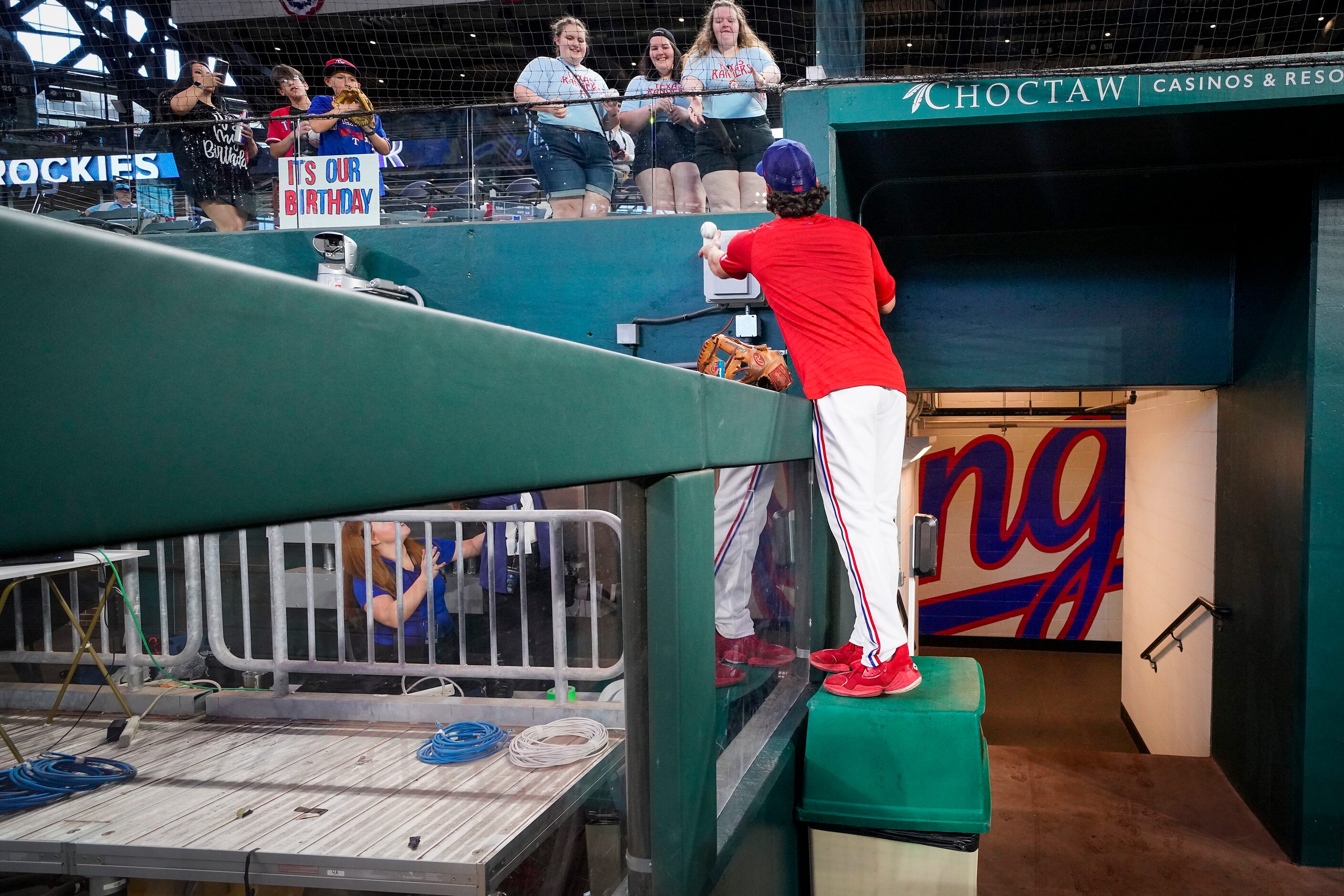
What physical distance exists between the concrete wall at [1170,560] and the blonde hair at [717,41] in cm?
341

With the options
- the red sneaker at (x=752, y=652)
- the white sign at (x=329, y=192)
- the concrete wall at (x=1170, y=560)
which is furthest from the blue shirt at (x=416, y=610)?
the concrete wall at (x=1170, y=560)

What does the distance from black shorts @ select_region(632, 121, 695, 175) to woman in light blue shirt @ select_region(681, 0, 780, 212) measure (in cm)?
5

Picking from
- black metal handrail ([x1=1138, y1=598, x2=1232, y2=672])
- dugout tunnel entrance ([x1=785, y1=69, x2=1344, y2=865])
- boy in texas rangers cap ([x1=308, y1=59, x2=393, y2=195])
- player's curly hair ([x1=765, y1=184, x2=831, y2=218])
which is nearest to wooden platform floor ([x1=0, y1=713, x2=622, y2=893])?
player's curly hair ([x1=765, y1=184, x2=831, y2=218])

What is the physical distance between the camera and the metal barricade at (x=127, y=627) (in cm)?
321

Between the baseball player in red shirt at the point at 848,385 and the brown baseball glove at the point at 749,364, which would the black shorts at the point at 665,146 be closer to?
the baseball player in red shirt at the point at 848,385

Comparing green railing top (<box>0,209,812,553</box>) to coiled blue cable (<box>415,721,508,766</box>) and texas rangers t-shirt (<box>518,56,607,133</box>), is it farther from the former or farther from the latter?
texas rangers t-shirt (<box>518,56,607,133</box>)

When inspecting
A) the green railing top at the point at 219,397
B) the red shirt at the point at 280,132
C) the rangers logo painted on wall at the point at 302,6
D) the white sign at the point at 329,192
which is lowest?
the green railing top at the point at 219,397

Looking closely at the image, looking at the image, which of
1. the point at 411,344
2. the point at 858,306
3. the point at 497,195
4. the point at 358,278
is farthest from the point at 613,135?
the point at 411,344

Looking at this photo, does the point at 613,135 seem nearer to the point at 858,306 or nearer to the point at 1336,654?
the point at 858,306

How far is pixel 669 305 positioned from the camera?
449cm

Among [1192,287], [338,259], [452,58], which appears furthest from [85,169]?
[1192,287]

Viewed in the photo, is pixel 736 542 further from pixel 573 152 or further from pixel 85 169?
pixel 85 169

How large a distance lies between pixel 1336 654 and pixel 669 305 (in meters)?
3.50

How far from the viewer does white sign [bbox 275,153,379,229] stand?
496 centimetres
